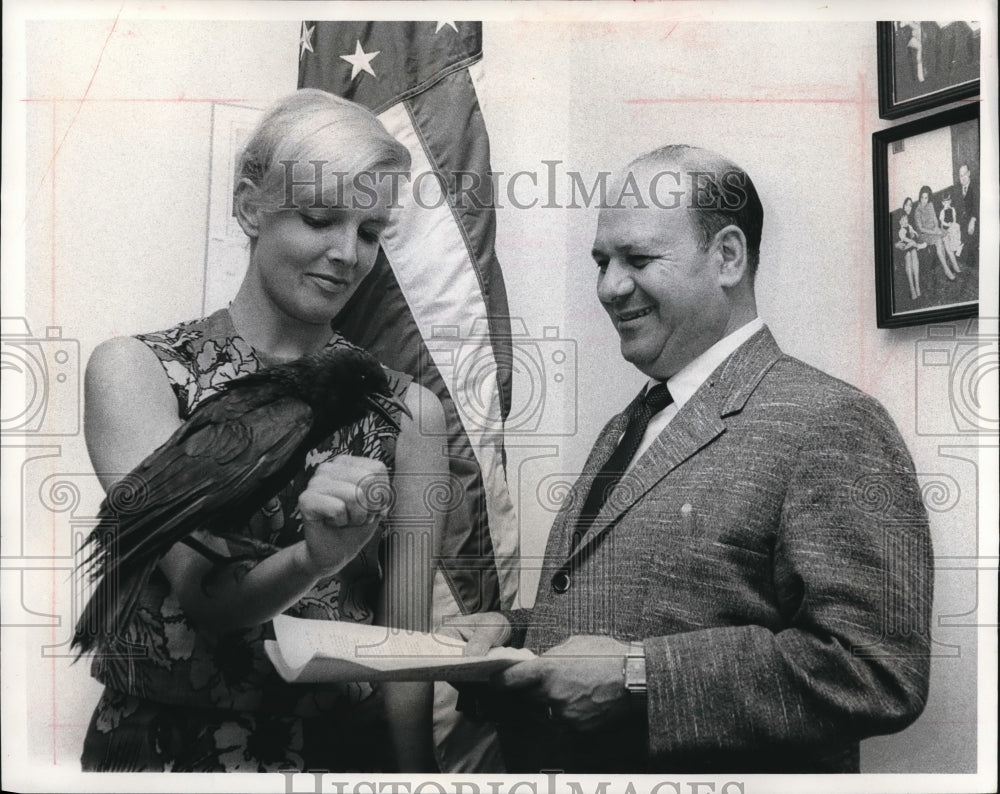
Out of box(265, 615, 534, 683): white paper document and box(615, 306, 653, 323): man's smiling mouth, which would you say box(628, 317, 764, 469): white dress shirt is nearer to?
box(615, 306, 653, 323): man's smiling mouth

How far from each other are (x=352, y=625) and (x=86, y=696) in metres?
0.78

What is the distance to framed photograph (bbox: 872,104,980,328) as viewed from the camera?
3.21m

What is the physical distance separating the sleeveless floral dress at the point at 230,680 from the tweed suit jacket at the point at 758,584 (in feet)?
1.42

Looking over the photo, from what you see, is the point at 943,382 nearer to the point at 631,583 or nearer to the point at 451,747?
the point at 631,583

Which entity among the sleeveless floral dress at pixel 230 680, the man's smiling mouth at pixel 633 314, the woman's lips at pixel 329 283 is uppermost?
the woman's lips at pixel 329 283

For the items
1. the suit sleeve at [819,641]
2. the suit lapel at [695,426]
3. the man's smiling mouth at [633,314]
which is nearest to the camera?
the suit sleeve at [819,641]

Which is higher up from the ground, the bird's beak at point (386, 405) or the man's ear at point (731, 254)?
the man's ear at point (731, 254)

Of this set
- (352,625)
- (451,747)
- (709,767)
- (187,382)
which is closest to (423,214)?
(187,382)

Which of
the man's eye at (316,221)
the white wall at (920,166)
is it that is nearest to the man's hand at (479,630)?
the man's eye at (316,221)

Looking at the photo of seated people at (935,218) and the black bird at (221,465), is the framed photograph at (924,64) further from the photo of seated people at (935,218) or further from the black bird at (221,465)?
the black bird at (221,465)

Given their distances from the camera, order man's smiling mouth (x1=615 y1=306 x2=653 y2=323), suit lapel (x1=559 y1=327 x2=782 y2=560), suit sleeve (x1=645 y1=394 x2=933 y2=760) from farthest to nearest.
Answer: man's smiling mouth (x1=615 y1=306 x2=653 y2=323) → suit lapel (x1=559 y1=327 x2=782 y2=560) → suit sleeve (x1=645 y1=394 x2=933 y2=760)

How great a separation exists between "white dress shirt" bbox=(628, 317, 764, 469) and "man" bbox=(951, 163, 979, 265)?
616 mm

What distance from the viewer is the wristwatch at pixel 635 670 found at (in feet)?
9.75

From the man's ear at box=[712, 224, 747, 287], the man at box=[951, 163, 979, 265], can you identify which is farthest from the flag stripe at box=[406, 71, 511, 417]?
the man at box=[951, 163, 979, 265]
